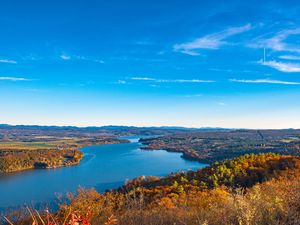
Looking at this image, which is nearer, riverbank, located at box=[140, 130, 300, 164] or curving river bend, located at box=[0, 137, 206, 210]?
curving river bend, located at box=[0, 137, 206, 210]

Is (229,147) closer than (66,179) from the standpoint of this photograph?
No

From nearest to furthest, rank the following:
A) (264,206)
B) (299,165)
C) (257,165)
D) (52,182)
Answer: (264,206) < (299,165) < (257,165) < (52,182)

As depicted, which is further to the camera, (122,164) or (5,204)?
(122,164)

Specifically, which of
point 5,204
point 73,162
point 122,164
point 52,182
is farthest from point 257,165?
point 73,162

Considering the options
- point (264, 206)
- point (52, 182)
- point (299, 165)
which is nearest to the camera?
point (264, 206)

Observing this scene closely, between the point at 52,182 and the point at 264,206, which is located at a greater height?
the point at 264,206

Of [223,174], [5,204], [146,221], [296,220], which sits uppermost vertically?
[296,220]

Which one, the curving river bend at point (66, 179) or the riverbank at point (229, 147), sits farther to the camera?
the riverbank at point (229, 147)

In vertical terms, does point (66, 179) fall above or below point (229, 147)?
below

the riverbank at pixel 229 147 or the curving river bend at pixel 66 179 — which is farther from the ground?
the riverbank at pixel 229 147

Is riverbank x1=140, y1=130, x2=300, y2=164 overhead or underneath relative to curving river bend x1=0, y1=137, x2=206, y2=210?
overhead

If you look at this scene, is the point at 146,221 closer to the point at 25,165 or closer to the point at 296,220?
the point at 296,220
